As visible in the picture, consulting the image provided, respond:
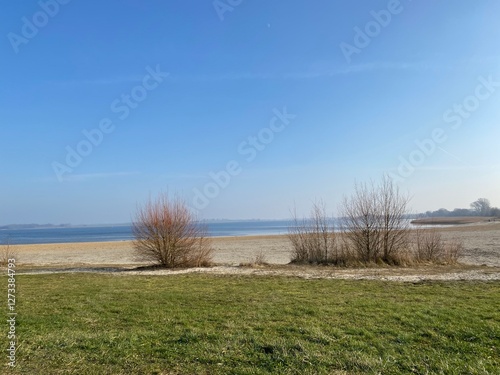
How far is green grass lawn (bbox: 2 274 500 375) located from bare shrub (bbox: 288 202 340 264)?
942 centimetres

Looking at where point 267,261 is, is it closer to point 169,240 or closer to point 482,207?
point 169,240

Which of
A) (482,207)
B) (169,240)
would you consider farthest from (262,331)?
(482,207)

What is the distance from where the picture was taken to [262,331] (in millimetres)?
6098

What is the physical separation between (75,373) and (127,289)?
22.2 ft

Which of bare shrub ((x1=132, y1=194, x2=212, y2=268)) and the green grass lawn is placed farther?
bare shrub ((x1=132, y1=194, x2=212, y2=268))

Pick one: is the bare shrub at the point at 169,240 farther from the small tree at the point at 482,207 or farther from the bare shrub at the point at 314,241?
the small tree at the point at 482,207

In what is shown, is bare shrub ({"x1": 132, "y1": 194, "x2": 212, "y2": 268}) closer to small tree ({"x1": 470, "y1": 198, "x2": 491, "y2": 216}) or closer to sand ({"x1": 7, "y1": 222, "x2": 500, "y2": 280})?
sand ({"x1": 7, "y1": 222, "x2": 500, "y2": 280})

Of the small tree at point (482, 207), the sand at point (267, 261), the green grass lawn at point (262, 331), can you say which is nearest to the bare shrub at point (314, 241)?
the sand at point (267, 261)

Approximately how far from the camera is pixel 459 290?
9.93 m

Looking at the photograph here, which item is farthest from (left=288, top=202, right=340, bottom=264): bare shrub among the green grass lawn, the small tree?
the small tree

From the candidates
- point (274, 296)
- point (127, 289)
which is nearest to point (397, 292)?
point (274, 296)

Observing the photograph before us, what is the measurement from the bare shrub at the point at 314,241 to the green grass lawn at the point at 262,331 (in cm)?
942

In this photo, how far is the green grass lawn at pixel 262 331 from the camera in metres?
4.68

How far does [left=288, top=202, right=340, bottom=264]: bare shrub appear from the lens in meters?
19.9
